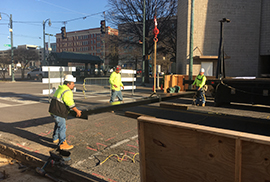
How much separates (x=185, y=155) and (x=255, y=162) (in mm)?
624

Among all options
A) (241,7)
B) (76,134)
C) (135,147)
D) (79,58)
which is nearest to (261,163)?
(135,147)

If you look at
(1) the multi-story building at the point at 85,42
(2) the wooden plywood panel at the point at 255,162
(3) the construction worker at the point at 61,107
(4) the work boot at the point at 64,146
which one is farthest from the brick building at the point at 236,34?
(1) the multi-story building at the point at 85,42

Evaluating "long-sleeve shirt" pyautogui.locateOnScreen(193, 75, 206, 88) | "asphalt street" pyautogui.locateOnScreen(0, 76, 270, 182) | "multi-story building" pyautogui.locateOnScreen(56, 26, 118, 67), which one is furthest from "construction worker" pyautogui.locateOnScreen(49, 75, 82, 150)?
"multi-story building" pyautogui.locateOnScreen(56, 26, 118, 67)

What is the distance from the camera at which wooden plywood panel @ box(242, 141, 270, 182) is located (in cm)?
171

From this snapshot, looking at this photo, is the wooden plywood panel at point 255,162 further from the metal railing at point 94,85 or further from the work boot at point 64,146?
the metal railing at point 94,85

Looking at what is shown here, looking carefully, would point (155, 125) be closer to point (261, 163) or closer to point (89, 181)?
point (261, 163)

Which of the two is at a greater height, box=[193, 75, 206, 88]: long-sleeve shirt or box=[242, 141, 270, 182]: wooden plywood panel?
box=[193, 75, 206, 88]: long-sleeve shirt

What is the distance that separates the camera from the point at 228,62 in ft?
63.9

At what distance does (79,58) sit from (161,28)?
53.1ft

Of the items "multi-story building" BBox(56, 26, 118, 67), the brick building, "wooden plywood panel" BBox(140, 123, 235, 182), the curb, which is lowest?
the curb

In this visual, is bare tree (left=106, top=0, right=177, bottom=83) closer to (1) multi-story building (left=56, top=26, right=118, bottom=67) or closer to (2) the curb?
(2) the curb

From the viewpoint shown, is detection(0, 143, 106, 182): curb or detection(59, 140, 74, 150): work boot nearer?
detection(0, 143, 106, 182): curb

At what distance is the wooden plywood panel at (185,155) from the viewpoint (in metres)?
1.93

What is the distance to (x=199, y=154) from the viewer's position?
2.06 meters
